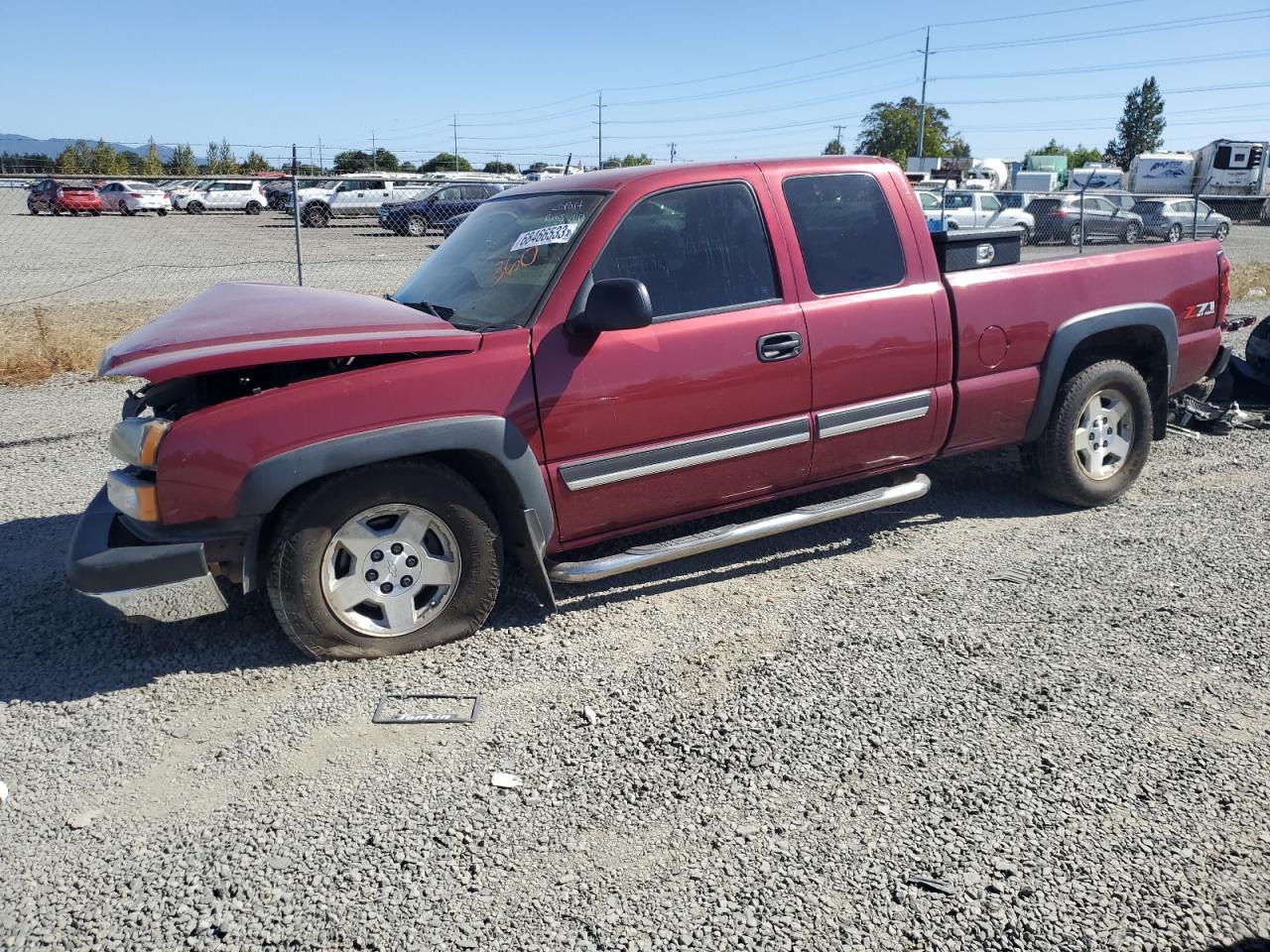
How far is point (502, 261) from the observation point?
4.34m

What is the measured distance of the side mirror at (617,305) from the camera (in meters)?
3.70

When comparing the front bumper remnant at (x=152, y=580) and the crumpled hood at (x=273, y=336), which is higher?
the crumpled hood at (x=273, y=336)

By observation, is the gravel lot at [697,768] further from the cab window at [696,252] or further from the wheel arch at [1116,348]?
the cab window at [696,252]

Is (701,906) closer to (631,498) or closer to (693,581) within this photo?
(631,498)

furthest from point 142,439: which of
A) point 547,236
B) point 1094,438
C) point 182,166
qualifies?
point 182,166

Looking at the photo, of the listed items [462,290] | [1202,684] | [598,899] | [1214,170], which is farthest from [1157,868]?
[1214,170]

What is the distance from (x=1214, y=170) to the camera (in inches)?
1677

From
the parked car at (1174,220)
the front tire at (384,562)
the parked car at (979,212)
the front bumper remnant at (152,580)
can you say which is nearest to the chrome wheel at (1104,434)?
the front tire at (384,562)

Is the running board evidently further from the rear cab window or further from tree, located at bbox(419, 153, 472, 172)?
tree, located at bbox(419, 153, 472, 172)

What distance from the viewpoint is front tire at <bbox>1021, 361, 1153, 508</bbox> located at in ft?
17.2

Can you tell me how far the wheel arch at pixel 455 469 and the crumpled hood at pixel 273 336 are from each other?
1.02ft

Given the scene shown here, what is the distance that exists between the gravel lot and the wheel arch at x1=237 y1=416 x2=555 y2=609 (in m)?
0.46

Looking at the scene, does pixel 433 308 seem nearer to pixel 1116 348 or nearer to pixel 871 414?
→ pixel 871 414

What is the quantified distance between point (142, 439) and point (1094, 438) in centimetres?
466
